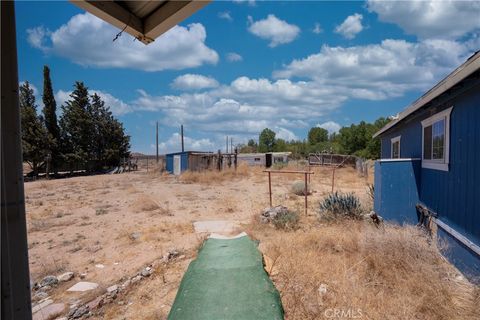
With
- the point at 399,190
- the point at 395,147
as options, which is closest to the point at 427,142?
the point at 399,190

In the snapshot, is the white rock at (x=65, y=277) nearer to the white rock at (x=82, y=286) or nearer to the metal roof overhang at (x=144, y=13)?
the white rock at (x=82, y=286)

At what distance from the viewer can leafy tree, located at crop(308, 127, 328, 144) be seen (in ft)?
259

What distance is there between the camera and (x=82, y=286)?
575 centimetres

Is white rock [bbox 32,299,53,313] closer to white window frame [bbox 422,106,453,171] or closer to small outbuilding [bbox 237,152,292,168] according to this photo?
white window frame [bbox 422,106,453,171]

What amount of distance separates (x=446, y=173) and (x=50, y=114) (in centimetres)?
3492

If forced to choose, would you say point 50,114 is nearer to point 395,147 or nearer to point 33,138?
point 33,138

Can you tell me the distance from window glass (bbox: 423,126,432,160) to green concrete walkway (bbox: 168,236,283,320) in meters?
3.77

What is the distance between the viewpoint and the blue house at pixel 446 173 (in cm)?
433

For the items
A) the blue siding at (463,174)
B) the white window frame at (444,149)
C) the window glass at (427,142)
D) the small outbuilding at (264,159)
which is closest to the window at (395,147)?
the window glass at (427,142)

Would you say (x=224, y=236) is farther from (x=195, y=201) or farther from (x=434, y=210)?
(x=195, y=201)

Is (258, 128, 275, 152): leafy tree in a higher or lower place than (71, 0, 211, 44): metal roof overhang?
higher

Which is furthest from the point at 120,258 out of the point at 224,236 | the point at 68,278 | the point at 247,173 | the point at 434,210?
the point at 247,173

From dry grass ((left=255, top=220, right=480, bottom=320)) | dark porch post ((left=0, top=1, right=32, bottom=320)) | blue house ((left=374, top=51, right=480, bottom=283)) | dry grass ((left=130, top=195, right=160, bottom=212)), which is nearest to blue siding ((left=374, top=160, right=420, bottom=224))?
blue house ((left=374, top=51, right=480, bottom=283))

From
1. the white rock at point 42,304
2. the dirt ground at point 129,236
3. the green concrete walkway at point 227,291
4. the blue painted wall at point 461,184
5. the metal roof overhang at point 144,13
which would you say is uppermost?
the metal roof overhang at point 144,13
